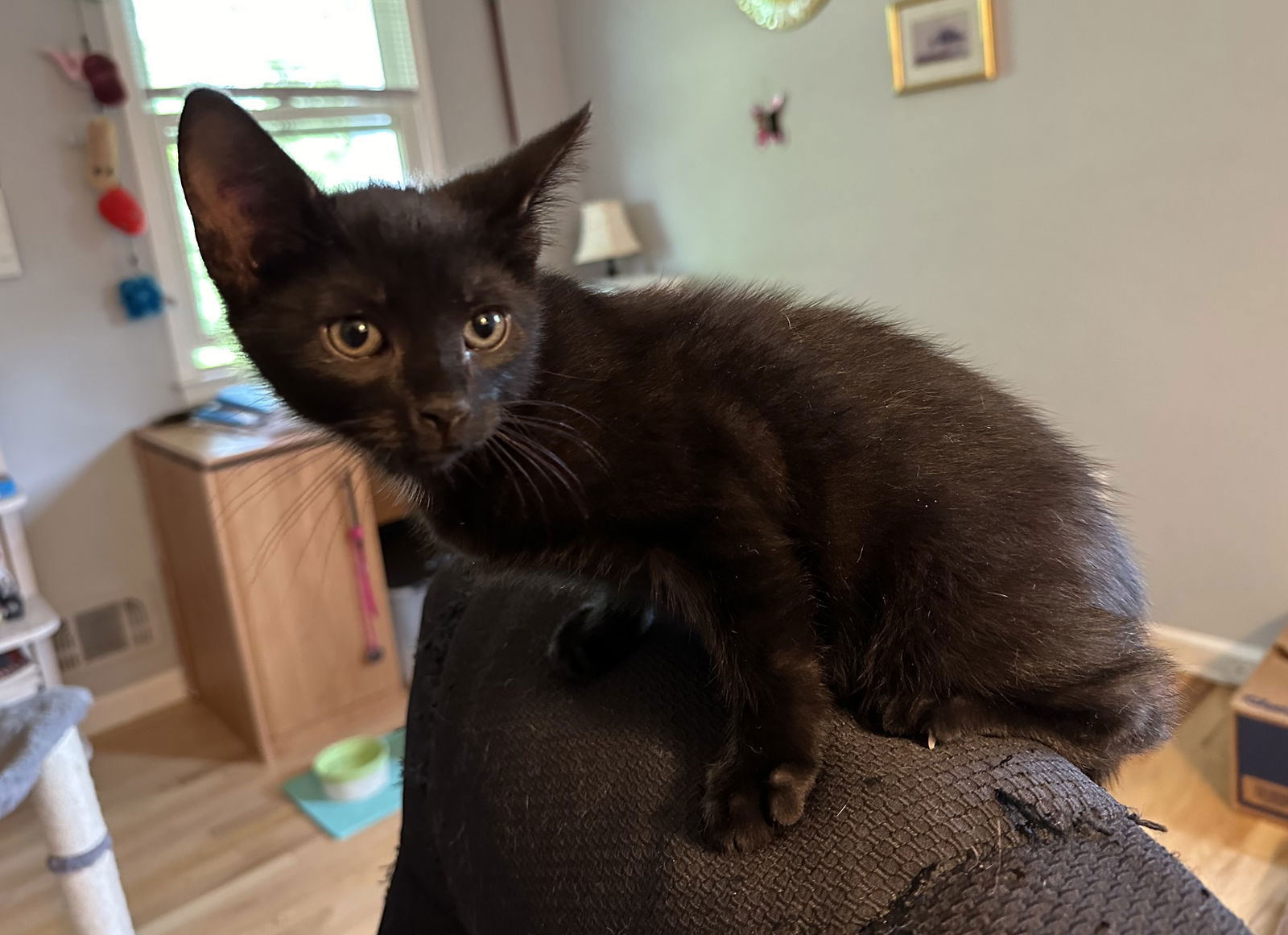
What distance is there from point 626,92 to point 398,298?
3.12m

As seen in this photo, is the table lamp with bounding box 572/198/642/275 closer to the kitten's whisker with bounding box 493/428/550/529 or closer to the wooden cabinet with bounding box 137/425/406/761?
the wooden cabinet with bounding box 137/425/406/761

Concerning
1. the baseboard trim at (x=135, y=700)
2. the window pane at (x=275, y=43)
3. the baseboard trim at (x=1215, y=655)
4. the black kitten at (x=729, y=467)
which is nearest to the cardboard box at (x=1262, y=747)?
the baseboard trim at (x=1215, y=655)

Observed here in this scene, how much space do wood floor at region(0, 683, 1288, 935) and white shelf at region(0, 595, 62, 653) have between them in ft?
1.60

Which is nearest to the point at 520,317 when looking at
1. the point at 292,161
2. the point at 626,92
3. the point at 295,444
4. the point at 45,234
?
the point at 292,161

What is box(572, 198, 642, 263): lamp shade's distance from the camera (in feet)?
11.6

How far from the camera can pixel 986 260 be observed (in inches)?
102

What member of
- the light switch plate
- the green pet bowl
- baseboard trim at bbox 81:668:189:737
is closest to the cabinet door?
the green pet bowl

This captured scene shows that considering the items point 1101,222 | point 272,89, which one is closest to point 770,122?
point 1101,222

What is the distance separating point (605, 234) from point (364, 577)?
5.37 feet

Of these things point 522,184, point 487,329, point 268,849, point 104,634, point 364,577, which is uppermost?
point 522,184

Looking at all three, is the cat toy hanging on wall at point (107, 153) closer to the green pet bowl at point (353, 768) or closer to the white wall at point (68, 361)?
the white wall at point (68, 361)

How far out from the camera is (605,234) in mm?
3529

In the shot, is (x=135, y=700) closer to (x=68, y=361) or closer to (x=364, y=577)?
(x=364, y=577)

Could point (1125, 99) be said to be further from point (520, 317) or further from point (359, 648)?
point (359, 648)
